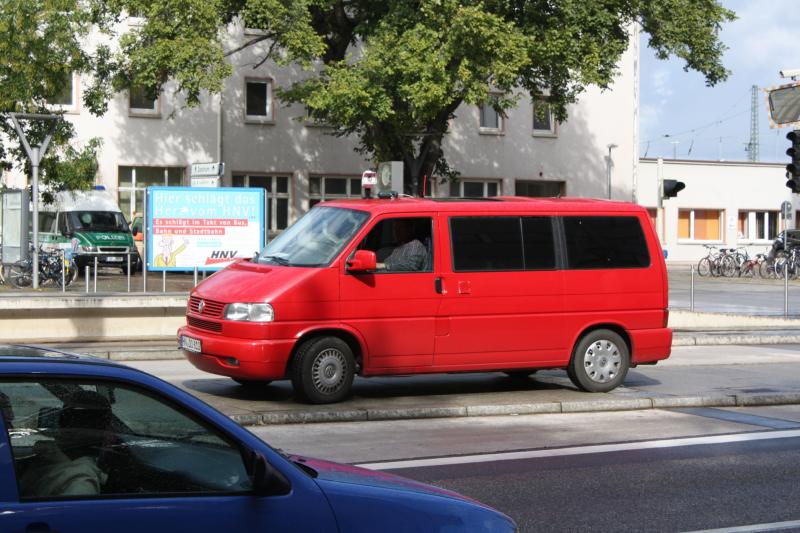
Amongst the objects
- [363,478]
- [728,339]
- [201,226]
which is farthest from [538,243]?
[201,226]

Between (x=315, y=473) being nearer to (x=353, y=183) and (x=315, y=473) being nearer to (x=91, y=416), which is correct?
(x=91, y=416)

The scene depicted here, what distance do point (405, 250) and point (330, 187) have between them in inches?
1340

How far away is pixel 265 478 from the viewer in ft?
12.9

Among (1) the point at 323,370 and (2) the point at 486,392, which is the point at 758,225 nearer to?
(2) the point at 486,392

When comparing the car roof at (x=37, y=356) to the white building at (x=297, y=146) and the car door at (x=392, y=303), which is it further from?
the white building at (x=297, y=146)

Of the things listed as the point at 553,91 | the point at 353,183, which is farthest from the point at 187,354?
the point at 353,183

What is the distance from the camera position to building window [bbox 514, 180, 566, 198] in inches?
1975

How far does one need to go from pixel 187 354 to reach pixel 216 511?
8442 mm

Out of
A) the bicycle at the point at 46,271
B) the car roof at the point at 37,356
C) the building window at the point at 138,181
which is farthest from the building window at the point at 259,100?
the car roof at the point at 37,356

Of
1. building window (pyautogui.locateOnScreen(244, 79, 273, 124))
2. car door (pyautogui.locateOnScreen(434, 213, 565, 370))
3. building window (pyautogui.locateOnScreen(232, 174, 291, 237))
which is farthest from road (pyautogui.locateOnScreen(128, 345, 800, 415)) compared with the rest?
building window (pyautogui.locateOnScreen(244, 79, 273, 124))

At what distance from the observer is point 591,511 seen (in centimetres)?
760

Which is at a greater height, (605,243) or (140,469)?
(605,243)

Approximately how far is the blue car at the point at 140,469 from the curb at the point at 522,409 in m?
6.33

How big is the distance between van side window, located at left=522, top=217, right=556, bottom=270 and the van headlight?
2.99 m
